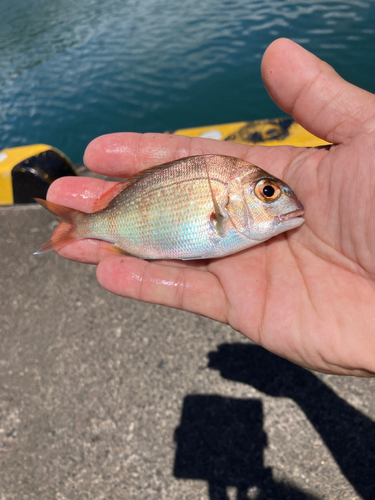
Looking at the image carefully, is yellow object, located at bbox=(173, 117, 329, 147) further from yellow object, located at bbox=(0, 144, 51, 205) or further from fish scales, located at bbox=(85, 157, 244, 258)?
fish scales, located at bbox=(85, 157, 244, 258)

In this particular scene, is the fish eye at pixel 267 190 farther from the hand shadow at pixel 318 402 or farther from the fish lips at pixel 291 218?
the hand shadow at pixel 318 402

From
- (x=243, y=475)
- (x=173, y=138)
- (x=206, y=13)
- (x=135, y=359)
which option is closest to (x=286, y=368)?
(x=243, y=475)

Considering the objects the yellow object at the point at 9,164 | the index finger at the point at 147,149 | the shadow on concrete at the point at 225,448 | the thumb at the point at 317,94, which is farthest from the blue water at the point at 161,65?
the shadow on concrete at the point at 225,448

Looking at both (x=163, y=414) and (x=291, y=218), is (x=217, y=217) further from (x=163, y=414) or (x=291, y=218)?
(x=163, y=414)

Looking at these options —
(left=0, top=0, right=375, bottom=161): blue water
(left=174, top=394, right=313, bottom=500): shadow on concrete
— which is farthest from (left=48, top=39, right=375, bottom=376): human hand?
(left=0, top=0, right=375, bottom=161): blue water

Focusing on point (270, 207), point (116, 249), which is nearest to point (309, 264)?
point (270, 207)

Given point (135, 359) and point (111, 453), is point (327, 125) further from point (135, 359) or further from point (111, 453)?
point (111, 453)
